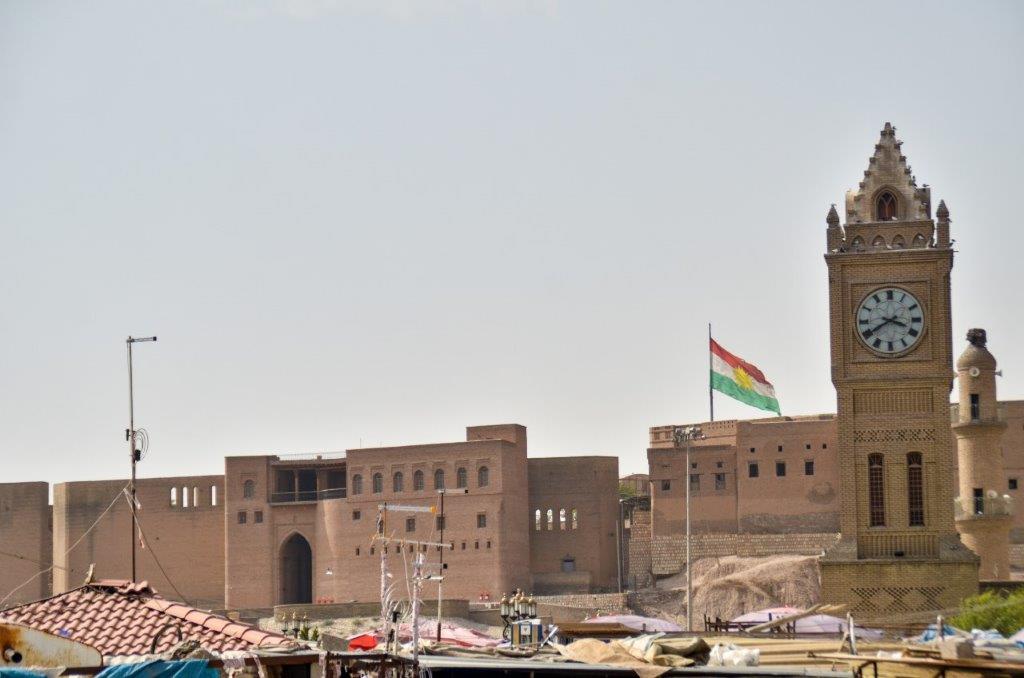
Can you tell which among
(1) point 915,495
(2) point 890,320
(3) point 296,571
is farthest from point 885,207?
(3) point 296,571

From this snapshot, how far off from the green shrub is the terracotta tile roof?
69.9 feet

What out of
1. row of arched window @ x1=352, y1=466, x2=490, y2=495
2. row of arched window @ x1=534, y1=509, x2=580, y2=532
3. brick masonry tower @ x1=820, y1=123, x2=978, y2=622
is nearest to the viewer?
brick masonry tower @ x1=820, y1=123, x2=978, y2=622

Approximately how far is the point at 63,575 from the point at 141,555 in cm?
416

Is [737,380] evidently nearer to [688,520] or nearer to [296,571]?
[688,520]

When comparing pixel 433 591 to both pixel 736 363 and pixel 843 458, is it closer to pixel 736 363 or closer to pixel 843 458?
pixel 736 363

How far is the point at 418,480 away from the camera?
315ft

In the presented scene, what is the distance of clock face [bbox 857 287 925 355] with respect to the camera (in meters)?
49.5

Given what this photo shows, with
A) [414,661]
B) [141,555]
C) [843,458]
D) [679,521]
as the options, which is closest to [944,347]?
[843,458]

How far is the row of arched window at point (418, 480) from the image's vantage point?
94688 millimetres

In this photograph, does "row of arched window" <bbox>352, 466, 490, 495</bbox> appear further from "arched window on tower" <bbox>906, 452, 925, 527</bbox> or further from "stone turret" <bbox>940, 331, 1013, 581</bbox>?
"arched window on tower" <bbox>906, 452, 925, 527</bbox>

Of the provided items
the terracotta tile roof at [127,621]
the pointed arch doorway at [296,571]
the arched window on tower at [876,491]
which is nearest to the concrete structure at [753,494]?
the pointed arch doorway at [296,571]

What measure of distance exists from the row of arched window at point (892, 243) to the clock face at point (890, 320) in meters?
1.00

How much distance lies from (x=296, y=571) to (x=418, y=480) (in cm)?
1026

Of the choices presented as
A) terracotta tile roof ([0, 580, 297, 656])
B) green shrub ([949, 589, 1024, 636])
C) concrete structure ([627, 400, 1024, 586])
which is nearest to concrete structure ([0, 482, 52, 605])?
concrete structure ([627, 400, 1024, 586])
